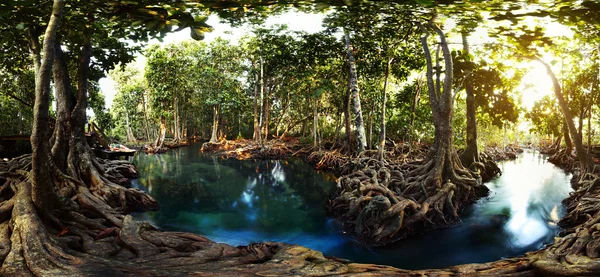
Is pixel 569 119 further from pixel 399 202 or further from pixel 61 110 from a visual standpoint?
pixel 61 110

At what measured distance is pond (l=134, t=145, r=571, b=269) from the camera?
5.09 m

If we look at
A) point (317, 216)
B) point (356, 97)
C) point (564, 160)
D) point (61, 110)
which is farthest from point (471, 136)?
point (61, 110)

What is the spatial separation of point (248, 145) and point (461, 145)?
11.6 metres

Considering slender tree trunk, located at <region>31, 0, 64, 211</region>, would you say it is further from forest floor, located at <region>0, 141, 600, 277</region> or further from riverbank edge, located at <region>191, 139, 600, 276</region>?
riverbank edge, located at <region>191, 139, 600, 276</region>

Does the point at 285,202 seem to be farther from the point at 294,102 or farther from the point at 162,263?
the point at 294,102

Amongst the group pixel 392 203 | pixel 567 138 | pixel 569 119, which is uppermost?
pixel 569 119

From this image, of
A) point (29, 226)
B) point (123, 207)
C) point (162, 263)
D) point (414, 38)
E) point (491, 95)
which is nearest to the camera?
point (162, 263)

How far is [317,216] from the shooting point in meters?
6.98

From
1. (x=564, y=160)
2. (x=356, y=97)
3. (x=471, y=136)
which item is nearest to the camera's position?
(x=471, y=136)

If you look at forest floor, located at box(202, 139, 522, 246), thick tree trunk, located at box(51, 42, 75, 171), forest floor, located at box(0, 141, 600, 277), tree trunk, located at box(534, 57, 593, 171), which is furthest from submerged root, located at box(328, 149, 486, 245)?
thick tree trunk, located at box(51, 42, 75, 171)

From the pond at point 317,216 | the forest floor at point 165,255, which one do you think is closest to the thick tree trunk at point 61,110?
the pond at point 317,216

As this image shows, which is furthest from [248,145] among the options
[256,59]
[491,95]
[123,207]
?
[491,95]

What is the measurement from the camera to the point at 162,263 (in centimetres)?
302

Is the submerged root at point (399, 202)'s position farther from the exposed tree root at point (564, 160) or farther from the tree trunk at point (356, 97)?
the exposed tree root at point (564, 160)
